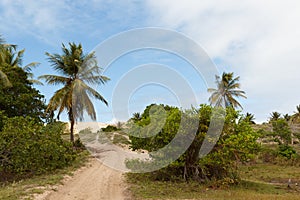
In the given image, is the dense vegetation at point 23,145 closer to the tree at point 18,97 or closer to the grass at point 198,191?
the tree at point 18,97

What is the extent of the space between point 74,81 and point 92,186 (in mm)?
12911

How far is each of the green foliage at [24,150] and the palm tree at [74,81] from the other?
752cm

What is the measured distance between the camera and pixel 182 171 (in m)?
14.3

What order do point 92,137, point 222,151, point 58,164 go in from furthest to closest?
point 92,137
point 58,164
point 222,151

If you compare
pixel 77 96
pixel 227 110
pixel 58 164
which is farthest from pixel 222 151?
pixel 77 96

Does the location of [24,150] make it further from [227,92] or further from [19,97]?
[227,92]

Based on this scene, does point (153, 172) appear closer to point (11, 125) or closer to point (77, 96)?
point (11, 125)

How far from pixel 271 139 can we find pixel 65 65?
24053mm

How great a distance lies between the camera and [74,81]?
23859 mm

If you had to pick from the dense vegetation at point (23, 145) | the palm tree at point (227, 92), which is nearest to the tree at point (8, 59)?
the dense vegetation at point (23, 145)

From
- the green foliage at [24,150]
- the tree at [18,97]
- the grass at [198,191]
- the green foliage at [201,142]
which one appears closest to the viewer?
the grass at [198,191]

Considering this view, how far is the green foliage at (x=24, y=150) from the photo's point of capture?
14.2 meters

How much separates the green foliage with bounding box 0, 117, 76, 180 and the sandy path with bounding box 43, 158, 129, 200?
1.73 meters

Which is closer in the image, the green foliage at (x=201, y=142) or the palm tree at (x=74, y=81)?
the green foliage at (x=201, y=142)
